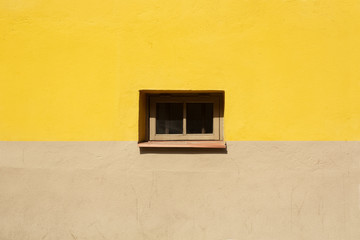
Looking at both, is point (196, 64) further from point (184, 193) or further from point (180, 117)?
point (184, 193)

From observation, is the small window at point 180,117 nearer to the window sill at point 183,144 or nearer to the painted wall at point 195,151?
the window sill at point 183,144

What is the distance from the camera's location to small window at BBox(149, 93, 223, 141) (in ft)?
9.83

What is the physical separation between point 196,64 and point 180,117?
0.62m

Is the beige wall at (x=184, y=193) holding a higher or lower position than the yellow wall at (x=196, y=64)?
lower

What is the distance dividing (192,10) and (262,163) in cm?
170

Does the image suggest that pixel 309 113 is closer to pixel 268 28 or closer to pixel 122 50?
pixel 268 28

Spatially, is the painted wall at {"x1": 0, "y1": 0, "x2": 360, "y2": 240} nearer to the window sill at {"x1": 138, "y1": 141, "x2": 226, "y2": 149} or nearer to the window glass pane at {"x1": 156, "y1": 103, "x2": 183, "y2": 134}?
the window sill at {"x1": 138, "y1": 141, "x2": 226, "y2": 149}

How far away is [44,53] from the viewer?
2801 mm

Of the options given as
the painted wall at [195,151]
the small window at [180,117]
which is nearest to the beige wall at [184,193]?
the painted wall at [195,151]

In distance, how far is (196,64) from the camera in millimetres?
2750

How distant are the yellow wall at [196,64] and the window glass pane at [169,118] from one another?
0.33 m

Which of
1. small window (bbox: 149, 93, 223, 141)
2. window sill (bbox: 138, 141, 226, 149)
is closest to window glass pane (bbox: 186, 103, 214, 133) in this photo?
small window (bbox: 149, 93, 223, 141)

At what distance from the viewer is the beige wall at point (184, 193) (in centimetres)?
271

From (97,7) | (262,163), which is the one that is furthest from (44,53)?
(262,163)
